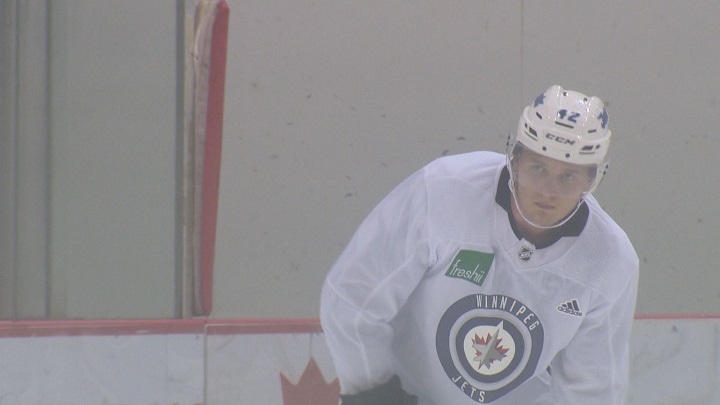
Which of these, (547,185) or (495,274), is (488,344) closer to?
(495,274)

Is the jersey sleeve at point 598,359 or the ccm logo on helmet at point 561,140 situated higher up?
the ccm logo on helmet at point 561,140

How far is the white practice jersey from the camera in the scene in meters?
2.59

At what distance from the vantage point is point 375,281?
2582 mm

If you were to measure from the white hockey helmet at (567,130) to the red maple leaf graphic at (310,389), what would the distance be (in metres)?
1.52

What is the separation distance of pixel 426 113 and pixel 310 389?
1382 millimetres

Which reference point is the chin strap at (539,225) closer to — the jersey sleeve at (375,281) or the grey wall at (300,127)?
the jersey sleeve at (375,281)

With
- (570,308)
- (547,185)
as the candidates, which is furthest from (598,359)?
(547,185)

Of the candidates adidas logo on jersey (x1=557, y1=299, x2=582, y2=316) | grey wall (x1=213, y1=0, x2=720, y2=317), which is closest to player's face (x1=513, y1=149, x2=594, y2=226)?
adidas logo on jersey (x1=557, y1=299, x2=582, y2=316)

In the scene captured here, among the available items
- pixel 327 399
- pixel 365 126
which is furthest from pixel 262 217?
pixel 327 399

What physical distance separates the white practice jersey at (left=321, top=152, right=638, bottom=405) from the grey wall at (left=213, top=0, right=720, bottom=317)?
1895 millimetres

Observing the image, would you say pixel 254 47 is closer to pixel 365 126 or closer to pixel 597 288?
pixel 365 126

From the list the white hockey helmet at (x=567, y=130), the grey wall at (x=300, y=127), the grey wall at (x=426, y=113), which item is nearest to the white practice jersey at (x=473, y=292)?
the white hockey helmet at (x=567, y=130)

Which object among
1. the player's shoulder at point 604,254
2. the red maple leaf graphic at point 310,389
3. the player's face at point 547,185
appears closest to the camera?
the player's face at point 547,185

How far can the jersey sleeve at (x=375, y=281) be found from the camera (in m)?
2.58
